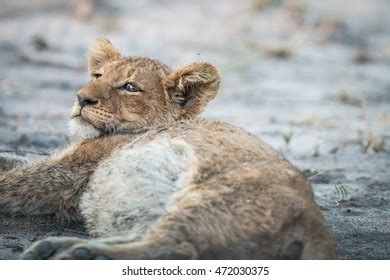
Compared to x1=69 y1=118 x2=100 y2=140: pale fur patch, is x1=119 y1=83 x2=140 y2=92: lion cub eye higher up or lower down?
higher up

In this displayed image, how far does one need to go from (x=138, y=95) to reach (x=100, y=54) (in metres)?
0.60

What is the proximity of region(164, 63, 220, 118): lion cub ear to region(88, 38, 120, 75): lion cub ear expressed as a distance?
0.52 meters

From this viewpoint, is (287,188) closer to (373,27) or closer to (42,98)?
(42,98)

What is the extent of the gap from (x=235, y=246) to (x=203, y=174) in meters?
0.42

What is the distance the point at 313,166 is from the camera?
715cm

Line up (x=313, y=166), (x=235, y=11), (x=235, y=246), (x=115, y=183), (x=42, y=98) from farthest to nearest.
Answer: (x=235, y=11)
(x=42, y=98)
(x=313, y=166)
(x=115, y=183)
(x=235, y=246)

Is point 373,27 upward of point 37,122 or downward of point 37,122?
upward

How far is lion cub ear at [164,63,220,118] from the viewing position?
5574mm

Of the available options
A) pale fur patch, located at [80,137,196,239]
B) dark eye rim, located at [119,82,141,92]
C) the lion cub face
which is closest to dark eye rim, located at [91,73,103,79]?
the lion cub face

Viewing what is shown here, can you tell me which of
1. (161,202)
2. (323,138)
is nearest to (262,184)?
(161,202)

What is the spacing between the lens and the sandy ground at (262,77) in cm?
619

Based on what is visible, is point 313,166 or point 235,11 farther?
point 235,11

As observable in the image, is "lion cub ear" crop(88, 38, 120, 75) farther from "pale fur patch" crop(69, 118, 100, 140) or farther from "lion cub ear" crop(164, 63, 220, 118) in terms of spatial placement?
"pale fur patch" crop(69, 118, 100, 140)

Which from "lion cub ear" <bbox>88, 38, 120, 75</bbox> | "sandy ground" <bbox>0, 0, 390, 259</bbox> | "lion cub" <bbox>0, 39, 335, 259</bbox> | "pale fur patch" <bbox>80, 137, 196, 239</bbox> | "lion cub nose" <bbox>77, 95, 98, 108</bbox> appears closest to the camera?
"lion cub" <bbox>0, 39, 335, 259</bbox>
